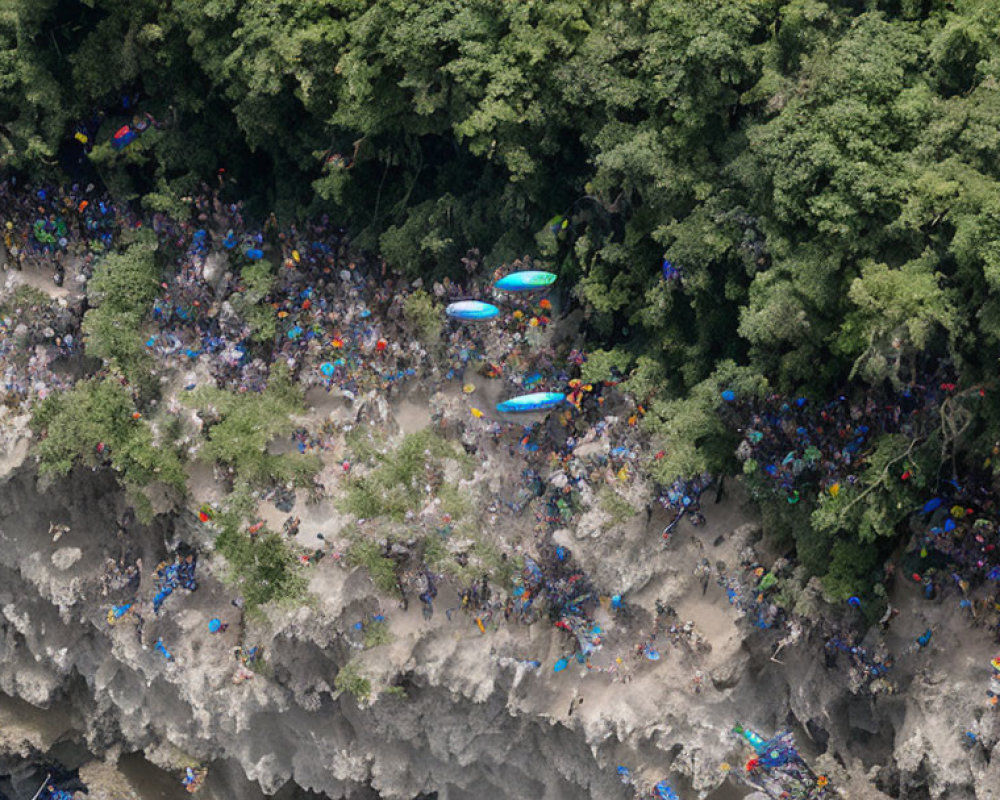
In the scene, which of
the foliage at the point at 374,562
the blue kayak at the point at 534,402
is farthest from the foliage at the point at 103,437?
the blue kayak at the point at 534,402

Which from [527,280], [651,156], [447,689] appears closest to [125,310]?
[527,280]

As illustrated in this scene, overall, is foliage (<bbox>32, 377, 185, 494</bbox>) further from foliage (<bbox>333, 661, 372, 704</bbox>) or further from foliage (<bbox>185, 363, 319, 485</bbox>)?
foliage (<bbox>333, 661, 372, 704</bbox>)

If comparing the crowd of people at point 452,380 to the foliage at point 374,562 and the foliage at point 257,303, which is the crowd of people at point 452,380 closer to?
the foliage at point 257,303

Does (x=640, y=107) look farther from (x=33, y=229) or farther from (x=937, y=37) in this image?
(x=33, y=229)

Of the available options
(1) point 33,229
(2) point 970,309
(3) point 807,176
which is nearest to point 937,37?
(3) point 807,176

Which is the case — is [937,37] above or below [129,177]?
above

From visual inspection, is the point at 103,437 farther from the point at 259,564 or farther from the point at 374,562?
the point at 374,562

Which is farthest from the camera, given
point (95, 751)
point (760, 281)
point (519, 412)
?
point (95, 751)
